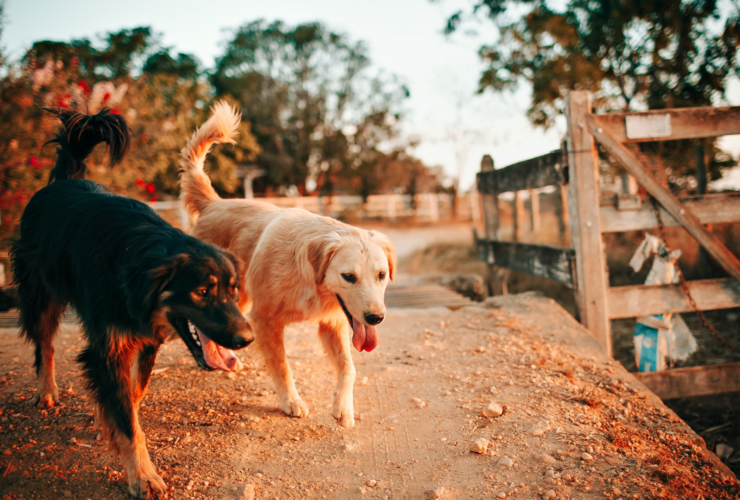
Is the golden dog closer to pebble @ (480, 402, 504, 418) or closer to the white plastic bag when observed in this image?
pebble @ (480, 402, 504, 418)

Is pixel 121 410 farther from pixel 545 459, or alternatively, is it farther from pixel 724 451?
pixel 724 451

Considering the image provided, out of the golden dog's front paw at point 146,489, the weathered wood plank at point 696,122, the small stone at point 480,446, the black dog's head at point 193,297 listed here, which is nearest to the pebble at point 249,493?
the golden dog's front paw at point 146,489

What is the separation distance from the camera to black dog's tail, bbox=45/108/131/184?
3238 mm

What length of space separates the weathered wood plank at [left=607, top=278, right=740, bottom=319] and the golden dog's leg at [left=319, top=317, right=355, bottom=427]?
2.58 meters

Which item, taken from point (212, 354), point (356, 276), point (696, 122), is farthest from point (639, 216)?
point (212, 354)

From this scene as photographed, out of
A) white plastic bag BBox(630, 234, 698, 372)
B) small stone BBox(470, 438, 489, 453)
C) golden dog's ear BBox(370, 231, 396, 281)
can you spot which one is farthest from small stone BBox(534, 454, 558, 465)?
white plastic bag BBox(630, 234, 698, 372)

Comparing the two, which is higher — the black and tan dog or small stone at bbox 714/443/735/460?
the black and tan dog

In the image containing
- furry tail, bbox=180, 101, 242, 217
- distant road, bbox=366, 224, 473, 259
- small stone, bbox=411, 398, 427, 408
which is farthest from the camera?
distant road, bbox=366, 224, 473, 259

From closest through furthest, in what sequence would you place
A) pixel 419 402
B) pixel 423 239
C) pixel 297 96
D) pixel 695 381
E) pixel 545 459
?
1. pixel 545 459
2. pixel 419 402
3. pixel 695 381
4. pixel 423 239
5. pixel 297 96

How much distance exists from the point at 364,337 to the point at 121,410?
53.6 inches

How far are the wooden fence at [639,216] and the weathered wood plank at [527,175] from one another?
0.22 metres

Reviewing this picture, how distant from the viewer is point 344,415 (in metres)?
2.91

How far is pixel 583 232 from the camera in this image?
409 cm

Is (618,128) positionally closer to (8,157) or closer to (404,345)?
(404,345)
